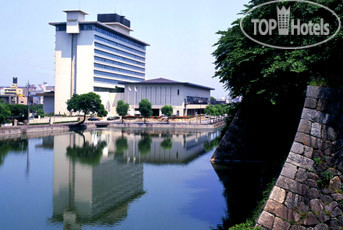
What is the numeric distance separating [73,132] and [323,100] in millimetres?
63890

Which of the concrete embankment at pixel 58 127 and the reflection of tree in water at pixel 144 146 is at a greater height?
the concrete embankment at pixel 58 127

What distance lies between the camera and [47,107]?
117750 millimetres

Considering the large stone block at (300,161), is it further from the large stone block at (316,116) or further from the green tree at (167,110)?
the green tree at (167,110)

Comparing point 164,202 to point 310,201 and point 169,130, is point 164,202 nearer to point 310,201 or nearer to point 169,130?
point 310,201

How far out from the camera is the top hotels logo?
17384 millimetres

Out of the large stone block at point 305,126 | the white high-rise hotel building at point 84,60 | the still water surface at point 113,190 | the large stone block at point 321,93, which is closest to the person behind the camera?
the large stone block at point 321,93

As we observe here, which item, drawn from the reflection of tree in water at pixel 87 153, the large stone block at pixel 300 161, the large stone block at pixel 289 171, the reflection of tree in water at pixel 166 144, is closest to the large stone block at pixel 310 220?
the large stone block at pixel 289 171

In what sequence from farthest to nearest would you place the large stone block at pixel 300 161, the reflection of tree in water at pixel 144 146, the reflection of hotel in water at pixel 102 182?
the reflection of tree in water at pixel 144 146 → the reflection of hotel in water at pixel 102 182 → the large stone block at pixel 300 161

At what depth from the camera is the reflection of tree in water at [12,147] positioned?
45.1 meters

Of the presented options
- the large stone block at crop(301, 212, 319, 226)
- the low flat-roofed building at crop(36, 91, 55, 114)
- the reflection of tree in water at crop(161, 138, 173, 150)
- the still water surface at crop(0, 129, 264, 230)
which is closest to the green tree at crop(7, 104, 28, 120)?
the still water surface at crop(0, 129, 264, 230)

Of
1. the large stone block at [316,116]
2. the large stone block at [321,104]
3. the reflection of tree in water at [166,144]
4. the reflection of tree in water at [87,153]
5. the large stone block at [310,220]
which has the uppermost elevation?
the large stone block at [321,104]

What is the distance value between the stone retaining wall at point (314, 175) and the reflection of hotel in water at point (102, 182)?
410 inches

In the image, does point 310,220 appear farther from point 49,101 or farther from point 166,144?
point 49,101

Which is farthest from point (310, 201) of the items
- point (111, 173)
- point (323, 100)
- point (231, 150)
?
point (111, 173)
